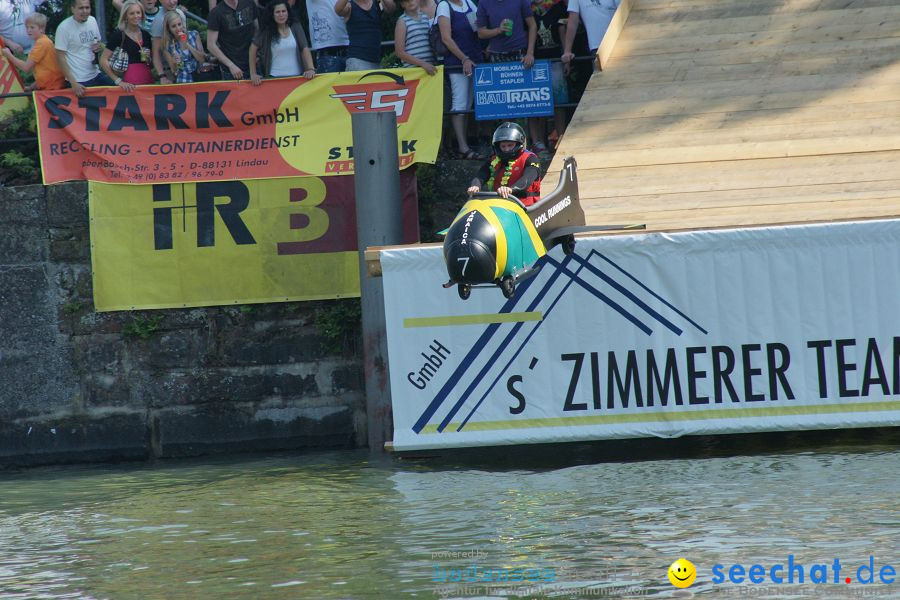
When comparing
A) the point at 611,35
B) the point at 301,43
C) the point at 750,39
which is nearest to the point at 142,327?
the point at 301,43

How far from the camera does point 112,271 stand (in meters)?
14.0

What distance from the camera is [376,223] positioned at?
12.9m

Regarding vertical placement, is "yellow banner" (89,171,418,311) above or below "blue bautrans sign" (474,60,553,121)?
below

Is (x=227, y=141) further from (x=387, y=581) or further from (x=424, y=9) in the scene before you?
(x=387, y=581)

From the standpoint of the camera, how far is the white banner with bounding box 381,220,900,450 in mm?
11508

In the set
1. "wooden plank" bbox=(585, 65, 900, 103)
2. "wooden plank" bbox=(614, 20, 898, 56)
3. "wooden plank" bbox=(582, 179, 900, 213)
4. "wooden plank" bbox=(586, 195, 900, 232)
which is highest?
"wooden plank" bbox=(614, 20, 898, 56)

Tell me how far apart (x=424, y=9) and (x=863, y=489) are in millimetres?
7578

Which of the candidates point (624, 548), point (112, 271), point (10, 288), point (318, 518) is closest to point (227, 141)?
point (112, 271)

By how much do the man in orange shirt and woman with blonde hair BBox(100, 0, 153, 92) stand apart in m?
0.52

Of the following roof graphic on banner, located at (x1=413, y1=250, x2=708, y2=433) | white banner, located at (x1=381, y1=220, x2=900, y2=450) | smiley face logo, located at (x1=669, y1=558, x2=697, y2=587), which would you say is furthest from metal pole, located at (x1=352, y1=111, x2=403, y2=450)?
smiley face logo, located at (x1=669, y1=558, x2=697, y2=587)

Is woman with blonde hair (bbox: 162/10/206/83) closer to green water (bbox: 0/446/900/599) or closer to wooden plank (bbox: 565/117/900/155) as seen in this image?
wooden plank (bbox: 565/117/900/155)

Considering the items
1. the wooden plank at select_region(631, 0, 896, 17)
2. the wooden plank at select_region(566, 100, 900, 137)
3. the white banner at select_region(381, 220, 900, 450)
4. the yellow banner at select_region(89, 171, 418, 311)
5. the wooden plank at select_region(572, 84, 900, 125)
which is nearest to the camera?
the white banner at select_region(381, 220, 900, 450)

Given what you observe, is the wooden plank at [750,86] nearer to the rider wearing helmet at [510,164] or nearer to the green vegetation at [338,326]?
the rider wearing helmet at [510,164]

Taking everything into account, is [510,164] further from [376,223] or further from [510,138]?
[376,223]
